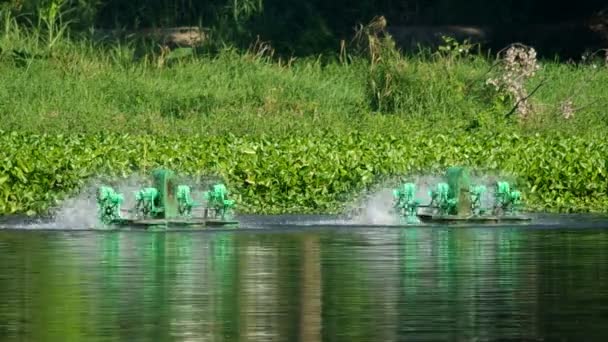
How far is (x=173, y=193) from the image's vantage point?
72.9 feet

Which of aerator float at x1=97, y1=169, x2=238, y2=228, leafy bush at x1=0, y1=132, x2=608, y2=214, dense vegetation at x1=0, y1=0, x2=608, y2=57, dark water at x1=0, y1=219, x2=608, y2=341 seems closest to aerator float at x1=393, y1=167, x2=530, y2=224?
dark water at x1=0, y1=219, x2=608, y2=341

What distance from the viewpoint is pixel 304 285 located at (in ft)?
50.8

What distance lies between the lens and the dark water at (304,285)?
12.8 m

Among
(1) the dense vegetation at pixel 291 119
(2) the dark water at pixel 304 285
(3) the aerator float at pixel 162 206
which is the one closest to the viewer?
(2) the dark water at pixel 304 285

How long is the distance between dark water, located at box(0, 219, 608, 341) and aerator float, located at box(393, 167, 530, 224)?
3.83ft

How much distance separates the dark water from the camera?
12.8 m

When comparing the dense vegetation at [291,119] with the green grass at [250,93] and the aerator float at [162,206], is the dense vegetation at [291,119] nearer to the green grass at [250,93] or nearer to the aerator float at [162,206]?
the green grass at [250,93]

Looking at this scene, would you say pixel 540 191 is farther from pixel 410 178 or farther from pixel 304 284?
pixel 304 284

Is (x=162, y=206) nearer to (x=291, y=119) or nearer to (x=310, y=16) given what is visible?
(x=291, y=119)

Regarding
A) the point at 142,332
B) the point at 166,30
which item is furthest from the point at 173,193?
the point at 166,30

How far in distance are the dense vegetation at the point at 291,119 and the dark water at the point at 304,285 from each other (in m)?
3.98

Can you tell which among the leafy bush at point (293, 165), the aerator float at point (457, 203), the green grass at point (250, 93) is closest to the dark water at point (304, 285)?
the aerator float at point (457, 203)

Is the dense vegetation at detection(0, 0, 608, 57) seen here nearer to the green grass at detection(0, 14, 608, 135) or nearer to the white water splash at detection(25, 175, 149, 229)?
the green grass at detection(0, 14, 608, 135)

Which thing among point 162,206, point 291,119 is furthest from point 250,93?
point 162,206
